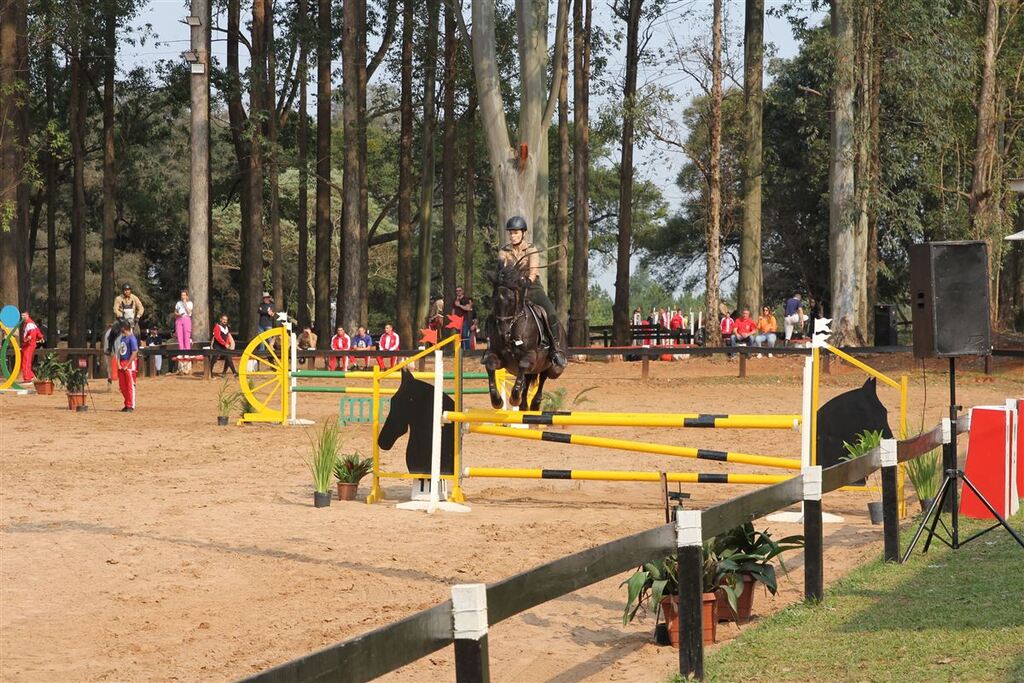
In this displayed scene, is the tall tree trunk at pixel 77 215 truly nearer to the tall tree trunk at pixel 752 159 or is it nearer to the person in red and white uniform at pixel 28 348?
the person in red and white uniform at pixel 28 348

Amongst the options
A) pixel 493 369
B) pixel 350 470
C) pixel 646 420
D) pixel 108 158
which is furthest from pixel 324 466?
pixel 108 158

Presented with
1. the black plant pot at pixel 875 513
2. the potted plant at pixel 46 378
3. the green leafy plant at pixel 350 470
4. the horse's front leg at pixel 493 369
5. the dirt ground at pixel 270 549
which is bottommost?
the dirt ground at pixel 270 549

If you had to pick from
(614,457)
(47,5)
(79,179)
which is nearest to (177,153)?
(79,179)

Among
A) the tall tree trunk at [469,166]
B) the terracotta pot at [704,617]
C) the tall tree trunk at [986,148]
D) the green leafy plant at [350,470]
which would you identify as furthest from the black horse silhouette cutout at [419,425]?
the tall tree trunk at [469,166]

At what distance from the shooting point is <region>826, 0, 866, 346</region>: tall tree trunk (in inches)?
1305

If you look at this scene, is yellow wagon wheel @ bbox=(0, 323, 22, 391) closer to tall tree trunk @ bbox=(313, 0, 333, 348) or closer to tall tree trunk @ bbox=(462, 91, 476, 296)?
tall tree trunk @ bbox=(313, 0, 333, 348)

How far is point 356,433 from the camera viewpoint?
65.5 feet

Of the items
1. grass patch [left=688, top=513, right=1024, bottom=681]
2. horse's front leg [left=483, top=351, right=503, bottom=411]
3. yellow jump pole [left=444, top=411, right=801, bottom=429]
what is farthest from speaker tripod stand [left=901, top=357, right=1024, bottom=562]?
horse's front leg [left=483, top=351, right=503, bottom=411]

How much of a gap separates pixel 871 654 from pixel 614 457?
10709mm

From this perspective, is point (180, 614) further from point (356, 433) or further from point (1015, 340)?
point (1015, 340)

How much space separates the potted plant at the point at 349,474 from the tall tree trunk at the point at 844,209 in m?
21.6

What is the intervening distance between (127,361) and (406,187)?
2123cm

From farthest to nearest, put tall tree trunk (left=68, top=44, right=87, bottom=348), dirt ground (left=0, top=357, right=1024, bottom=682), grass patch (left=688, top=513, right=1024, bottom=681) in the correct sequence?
1. tall tree trunk (left=68, top=44, right=87, bottom=348)
2. dirt ground (left=0, top=357, right=1024, bottom=682)
3. grass patch (left=688, top=513, right=1024, bottom=681)

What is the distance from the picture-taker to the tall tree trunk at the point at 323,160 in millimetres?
41281
